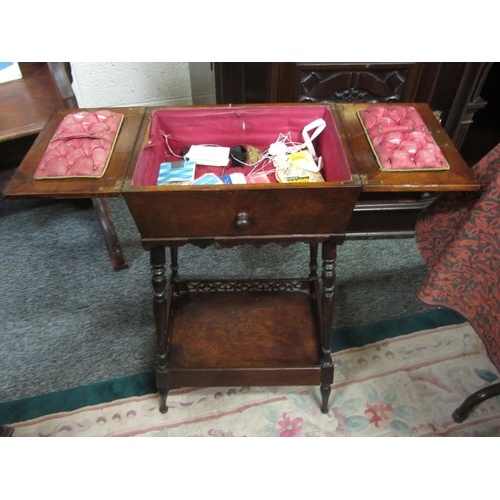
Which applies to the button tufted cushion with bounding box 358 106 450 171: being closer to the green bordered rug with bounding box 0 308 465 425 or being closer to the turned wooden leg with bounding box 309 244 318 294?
the turned wooden leg with bounding box 309 244 318 294

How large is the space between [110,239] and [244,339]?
701 millimetres

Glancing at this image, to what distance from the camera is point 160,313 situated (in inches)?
→ 46.4

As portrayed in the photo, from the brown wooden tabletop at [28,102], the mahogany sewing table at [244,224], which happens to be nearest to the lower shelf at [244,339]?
the mahogany sewing table at [244,224]

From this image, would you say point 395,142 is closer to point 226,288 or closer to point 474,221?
point 474,221

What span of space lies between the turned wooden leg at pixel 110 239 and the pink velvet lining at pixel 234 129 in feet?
2.18

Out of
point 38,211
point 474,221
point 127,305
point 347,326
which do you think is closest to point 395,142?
point 474,221

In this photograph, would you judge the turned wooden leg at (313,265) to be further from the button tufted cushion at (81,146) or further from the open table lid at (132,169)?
the button tufted cushion at (81,146)

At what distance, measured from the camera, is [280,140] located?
1192 millimetres

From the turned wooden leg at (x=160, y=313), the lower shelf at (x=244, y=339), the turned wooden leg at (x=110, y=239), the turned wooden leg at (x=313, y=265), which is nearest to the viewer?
the turned wooden leg at (x=160, y=313)

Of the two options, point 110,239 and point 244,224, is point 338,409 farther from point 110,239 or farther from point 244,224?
point 110,239

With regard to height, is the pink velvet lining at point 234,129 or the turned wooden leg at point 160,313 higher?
the pink velvet lining at point 234,129

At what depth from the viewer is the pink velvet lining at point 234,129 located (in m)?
1.11

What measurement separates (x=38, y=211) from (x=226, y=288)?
1.09 metres

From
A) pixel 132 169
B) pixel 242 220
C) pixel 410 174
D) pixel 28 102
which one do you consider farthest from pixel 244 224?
pixel 28 102
